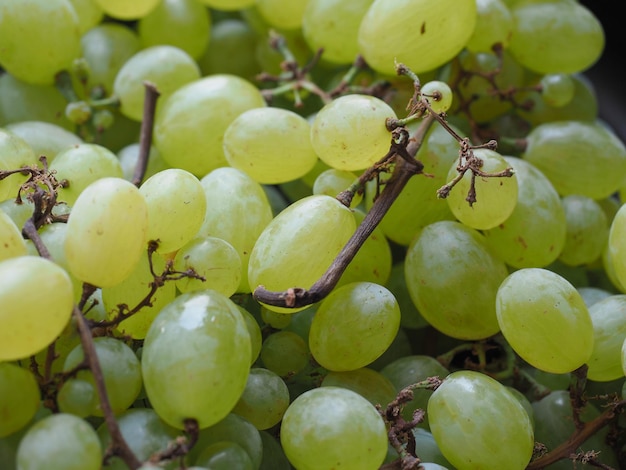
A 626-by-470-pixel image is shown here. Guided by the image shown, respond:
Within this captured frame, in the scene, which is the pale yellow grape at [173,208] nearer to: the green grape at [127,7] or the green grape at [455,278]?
the green grape at [455,278]

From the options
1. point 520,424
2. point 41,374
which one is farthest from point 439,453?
point 41,374

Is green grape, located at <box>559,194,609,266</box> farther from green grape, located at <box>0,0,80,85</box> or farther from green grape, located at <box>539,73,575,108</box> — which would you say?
green grape, located at <box>0,0,80,85</box>

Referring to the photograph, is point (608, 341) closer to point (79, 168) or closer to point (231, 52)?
point (79, 168)

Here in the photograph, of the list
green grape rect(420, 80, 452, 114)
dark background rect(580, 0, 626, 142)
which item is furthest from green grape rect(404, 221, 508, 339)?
dark background rect(580, 0, 626, 142)

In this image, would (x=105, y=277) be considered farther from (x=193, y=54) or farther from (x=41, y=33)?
(x=193, y=54)

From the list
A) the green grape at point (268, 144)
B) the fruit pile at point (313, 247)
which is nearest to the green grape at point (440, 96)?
the fruit pile at point (313, 247)

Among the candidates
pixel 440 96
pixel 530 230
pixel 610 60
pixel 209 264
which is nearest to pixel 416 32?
pixel 440 96
